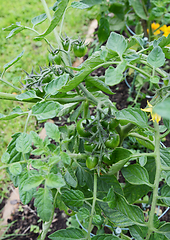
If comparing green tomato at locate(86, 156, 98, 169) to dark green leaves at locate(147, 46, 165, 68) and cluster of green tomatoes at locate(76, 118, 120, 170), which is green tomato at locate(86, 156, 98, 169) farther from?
dark green leaves at locate(147, 46, 165, 68)

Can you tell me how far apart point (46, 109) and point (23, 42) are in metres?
2.14

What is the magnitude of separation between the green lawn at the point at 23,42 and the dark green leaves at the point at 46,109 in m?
1.33

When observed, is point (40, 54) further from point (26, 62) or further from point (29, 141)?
point (29, 141)

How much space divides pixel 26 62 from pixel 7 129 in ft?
2.48

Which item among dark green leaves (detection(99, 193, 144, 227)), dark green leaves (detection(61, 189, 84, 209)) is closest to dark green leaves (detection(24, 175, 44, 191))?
dark green leaves (detection(61, 189, 84, 209))

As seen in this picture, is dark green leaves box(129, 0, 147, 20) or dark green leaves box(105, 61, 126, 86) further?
dark green leaves box(129, 0, 147, 20)

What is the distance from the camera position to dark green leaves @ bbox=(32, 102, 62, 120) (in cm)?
49

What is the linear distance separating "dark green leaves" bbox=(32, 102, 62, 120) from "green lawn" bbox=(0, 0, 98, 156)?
1329mm

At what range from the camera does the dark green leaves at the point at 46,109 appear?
0.49 m

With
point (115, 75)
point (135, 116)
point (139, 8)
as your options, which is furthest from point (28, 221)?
point (139, 8)

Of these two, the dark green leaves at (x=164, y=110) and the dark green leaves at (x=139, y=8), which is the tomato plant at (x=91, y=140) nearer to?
the dark green leaves at (x=164, y=110)

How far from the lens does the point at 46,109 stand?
0.51 m

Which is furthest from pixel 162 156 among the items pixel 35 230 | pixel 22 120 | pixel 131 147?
pixel 22 120

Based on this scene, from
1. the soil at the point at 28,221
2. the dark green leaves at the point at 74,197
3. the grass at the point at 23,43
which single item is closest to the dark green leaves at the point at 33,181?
the dark green leaves at the point at 74,197
